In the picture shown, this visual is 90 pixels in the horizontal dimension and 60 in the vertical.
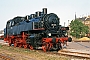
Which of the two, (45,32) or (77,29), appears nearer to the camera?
(45,32)

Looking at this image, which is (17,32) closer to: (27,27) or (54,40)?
(27,27)

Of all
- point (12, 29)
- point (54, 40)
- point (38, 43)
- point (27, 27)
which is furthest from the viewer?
point (12, 29)

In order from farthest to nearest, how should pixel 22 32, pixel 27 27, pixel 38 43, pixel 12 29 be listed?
pixel 12 29, pixel 22 32, pixel 27 27, pixel 38 43

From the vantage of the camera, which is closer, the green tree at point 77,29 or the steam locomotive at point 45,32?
the steam locomotive at point 45,32

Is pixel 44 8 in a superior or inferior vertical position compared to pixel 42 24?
superior

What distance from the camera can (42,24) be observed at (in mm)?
20203

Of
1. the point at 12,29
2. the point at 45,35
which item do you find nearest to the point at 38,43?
the point at 45,35

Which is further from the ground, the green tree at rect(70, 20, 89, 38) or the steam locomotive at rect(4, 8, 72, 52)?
the green tree at rect(70, 20, 89, 38)

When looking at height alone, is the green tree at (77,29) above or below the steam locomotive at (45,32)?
above

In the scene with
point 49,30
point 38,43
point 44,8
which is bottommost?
point 38,43

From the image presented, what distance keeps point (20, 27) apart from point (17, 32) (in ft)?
3.77

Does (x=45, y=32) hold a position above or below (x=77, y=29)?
below

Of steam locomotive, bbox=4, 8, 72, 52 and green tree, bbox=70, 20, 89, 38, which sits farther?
green tree, bbox=70, 20, 89, 38

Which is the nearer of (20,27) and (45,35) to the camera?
(45,35)
